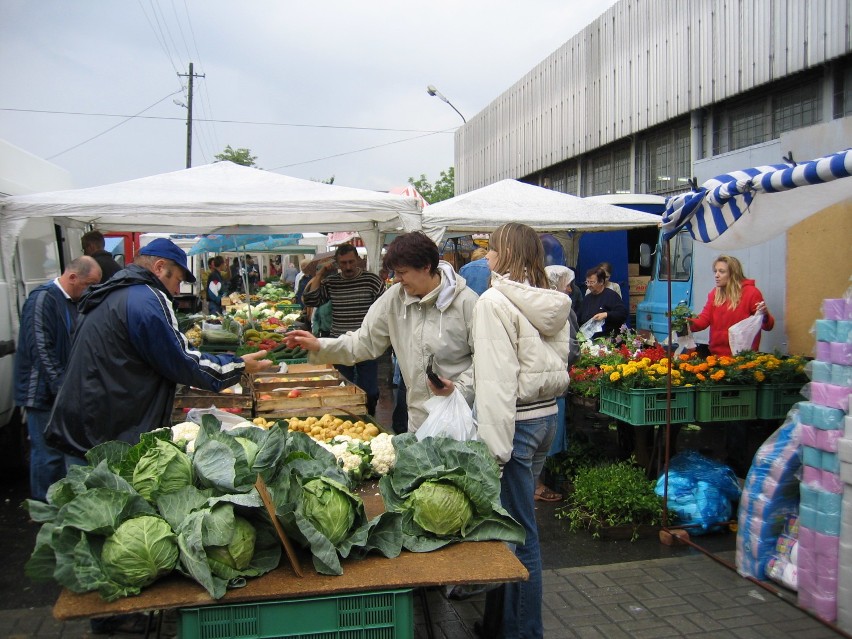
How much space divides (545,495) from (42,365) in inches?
163

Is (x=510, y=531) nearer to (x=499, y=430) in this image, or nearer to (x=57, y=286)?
(x=499, y=430)

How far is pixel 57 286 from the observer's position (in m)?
5.47

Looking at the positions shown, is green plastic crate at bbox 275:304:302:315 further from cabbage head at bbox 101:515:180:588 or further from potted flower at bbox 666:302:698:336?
cabbage head at bbox 101:515:180:588

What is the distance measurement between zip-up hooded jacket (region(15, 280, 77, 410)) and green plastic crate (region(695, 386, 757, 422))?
477cm

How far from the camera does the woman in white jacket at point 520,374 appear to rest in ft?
10.2

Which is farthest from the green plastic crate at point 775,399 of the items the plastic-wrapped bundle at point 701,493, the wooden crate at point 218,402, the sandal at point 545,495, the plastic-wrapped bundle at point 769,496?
the wooden crate at point 218,402

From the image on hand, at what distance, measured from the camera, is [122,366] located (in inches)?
140

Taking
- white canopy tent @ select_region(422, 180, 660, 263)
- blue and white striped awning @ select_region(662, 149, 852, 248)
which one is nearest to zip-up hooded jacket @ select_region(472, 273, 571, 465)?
blue and white striped awning @ select_region(662, 149, 852, 248)

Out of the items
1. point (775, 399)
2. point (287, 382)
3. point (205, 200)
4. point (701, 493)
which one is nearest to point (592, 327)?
point (775, 399)

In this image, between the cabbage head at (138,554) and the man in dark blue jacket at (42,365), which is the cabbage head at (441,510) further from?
the man in dark blue jacket at (42,365)

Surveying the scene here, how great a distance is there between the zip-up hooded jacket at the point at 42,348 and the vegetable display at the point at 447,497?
11.6ft

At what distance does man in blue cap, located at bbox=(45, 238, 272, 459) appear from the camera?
3510 mm

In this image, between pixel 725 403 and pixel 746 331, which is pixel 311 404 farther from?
pixel 746 331

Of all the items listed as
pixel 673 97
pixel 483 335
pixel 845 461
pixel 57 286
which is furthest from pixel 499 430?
pixel 673 97
